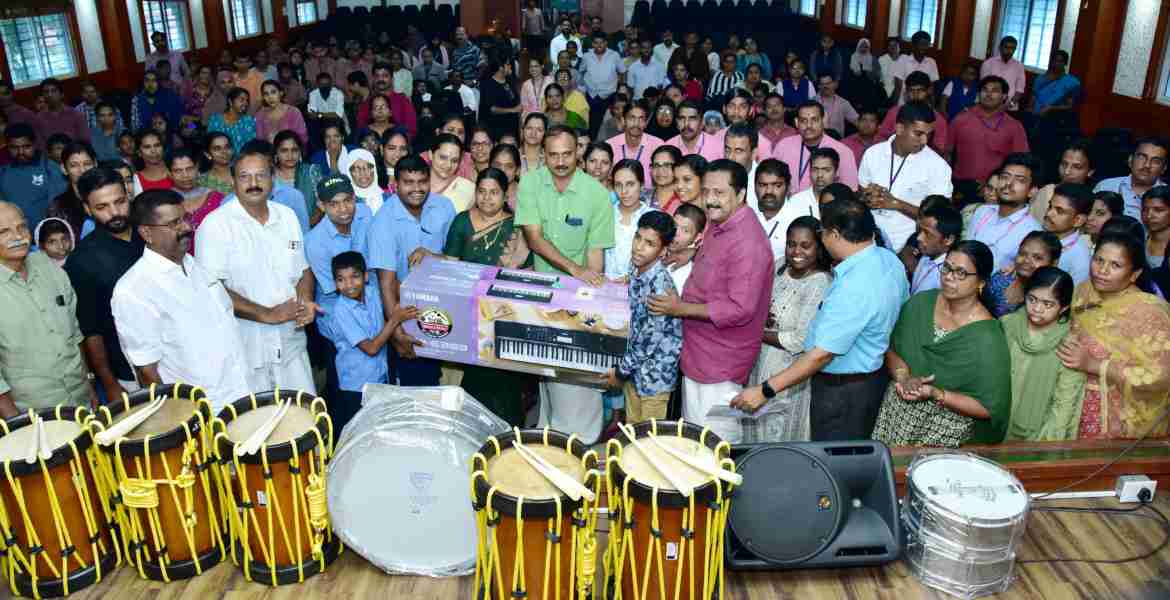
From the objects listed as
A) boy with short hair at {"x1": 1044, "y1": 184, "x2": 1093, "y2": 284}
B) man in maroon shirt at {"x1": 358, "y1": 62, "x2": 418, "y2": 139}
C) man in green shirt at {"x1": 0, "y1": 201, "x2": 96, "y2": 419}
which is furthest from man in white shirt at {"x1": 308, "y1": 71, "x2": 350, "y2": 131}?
boy with short hair at {"x1": 1044, "y1": 184, "x2": 1093, "y2": 284}

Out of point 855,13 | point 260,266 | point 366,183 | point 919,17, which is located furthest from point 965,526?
point 855,13

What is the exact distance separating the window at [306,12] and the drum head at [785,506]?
782 inches

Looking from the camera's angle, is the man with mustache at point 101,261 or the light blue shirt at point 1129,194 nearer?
the man with mustache at point 101,261

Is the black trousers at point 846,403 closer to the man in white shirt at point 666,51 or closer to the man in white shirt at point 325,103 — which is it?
the man in white shirt at point 325,103

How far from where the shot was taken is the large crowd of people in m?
3.02

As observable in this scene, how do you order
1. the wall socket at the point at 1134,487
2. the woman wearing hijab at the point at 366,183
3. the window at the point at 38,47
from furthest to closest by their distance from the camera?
the window at the point at 38,47 → the woman wearing hijab at the point at 366,183 → the wall socket at the point at 1134,487

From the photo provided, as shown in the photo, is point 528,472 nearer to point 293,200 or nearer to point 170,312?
point 170,312

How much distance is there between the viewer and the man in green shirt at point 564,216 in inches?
154

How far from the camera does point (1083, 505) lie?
2.84 metres

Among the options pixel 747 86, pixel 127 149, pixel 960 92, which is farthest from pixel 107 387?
pixel 960 92

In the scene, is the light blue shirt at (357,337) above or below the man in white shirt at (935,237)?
below

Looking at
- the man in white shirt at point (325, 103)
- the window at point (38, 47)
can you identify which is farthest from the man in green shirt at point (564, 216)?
the window at point (38, 47)

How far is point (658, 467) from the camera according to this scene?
6.97 feet

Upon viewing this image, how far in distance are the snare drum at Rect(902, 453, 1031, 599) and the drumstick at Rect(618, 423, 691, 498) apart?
33.9 inches
